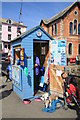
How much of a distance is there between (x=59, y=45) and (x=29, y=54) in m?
1.55

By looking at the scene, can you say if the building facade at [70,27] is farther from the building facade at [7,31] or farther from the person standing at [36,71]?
the building facade at [7,31]

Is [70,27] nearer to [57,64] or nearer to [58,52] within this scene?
[58,52]

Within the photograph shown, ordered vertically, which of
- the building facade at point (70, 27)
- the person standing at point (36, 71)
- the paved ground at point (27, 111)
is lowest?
the paved ground at point (27, 111)

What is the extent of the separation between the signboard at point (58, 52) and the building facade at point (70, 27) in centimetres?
1371

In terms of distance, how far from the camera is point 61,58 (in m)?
5.35

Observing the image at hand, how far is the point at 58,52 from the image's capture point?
5.46m

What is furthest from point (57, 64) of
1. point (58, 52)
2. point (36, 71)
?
point (36, 71)

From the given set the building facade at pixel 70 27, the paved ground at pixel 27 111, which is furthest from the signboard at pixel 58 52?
the building facade at pixel 70 27

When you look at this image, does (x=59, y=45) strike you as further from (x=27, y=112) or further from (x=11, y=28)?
(x=11, y=28)

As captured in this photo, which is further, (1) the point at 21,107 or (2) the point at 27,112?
(1) the point at 21,107

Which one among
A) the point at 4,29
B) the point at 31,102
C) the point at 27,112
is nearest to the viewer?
the point at 27,112

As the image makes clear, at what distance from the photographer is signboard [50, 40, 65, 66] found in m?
5.28

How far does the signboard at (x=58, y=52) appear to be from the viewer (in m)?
5.28

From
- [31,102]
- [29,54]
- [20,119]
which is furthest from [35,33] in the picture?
[20,119]
